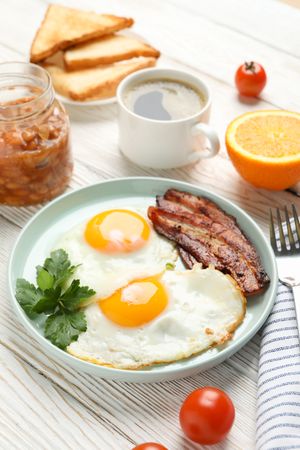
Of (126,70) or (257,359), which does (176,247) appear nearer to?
(257,359)

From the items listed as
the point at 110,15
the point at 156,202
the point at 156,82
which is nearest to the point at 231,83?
the point at 156,82

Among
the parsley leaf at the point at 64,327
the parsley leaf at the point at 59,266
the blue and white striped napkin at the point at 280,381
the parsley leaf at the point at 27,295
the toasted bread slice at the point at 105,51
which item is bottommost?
the parsley leaf at the point at 27,295

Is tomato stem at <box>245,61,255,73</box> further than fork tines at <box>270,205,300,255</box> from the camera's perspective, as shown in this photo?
Yes

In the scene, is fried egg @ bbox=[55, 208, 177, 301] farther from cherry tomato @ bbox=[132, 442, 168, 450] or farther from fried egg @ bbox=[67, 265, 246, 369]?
cherry tomato @ bbox=[132, 442, 168, 450]

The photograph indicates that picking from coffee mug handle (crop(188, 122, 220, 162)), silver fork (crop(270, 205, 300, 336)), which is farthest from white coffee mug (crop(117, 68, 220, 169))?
silver fork (crop(270, 205, 300, 336))

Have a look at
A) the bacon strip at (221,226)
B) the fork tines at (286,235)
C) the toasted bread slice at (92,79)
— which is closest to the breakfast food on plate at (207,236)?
the bacon strip at (221,226)

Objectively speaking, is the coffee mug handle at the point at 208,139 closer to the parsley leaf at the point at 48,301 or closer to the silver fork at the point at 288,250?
the silver fork at the point at 288,250
